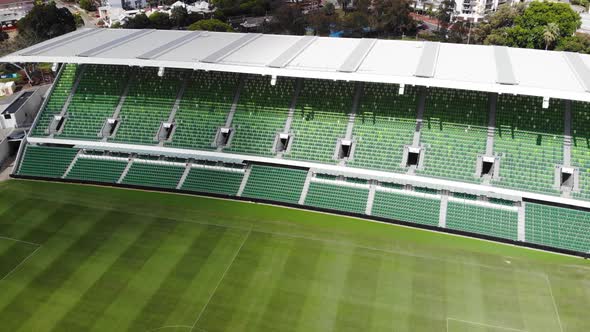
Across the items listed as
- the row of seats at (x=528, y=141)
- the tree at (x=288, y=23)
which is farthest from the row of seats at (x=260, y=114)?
the tree at (x=288, y=23)

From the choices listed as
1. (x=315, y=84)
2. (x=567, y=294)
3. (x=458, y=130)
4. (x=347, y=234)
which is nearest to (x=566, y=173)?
(x=458, y=130)

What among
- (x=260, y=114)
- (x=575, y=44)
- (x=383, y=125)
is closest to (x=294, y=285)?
(x=383, y=125)

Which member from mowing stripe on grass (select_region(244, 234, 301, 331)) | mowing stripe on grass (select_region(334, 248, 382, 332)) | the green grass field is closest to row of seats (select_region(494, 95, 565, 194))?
the green grass field

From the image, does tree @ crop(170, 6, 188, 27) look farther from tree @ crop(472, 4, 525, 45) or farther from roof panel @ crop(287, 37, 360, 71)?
roof panel @ crop(287, 37, 360, 71)

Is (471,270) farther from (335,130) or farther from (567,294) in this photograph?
(335,130)

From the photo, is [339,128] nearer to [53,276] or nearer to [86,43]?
[53,276]

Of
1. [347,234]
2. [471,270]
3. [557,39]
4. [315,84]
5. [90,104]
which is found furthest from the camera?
[557,39]
